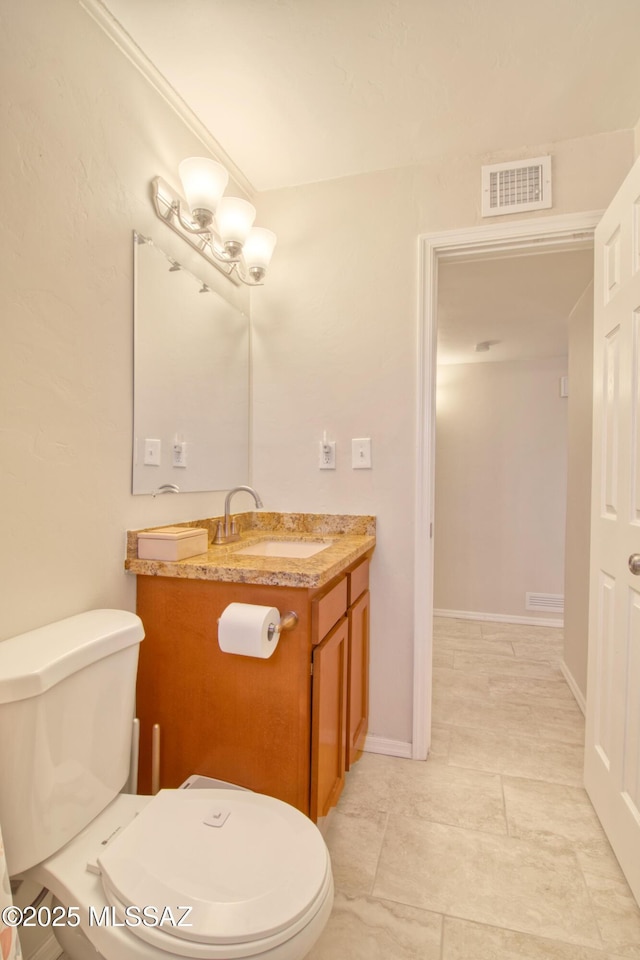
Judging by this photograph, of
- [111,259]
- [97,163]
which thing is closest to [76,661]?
[111,259]

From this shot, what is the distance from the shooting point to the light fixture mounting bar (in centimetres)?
148

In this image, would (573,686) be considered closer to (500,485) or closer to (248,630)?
(500,485)

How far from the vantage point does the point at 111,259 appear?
1302 mm

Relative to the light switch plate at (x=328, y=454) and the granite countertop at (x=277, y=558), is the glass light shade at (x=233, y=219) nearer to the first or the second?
the light switch plate at (x=328, y=454)

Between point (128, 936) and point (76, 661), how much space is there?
0.45 meters

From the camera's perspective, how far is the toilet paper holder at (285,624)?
1164 millimetres

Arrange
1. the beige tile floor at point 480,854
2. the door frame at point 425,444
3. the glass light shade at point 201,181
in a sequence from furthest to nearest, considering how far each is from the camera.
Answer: the door frame at point 425,444 < the glass light shade at point 201,181 < the beige tile floor at point 480,854

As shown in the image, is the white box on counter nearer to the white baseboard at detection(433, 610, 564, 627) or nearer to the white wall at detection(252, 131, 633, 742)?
the white wall at detection(252, 131, 633, 742)

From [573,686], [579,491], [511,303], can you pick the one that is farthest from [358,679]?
[511,303]

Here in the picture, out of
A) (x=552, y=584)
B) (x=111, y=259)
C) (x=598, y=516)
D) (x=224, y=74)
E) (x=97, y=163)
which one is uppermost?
(x=224, y=74)

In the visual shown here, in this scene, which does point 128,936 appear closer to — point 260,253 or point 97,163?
point 97,163

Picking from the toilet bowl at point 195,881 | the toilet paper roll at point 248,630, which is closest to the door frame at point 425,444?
→ the toilet paper roll at point 248,630

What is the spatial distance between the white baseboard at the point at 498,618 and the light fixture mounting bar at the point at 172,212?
3.20 metres

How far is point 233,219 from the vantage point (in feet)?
5.45
